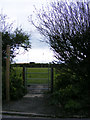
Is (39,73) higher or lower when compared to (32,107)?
higher

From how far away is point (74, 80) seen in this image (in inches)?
256

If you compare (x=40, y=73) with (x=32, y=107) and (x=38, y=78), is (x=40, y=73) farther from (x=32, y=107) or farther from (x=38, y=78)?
(x=32, y=107)

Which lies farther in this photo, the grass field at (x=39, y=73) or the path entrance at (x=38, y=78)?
the grass field at (x=39, y=73)

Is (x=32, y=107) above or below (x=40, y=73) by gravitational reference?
below

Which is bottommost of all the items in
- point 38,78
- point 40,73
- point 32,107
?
point 32,107

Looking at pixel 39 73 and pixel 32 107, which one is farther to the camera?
pixel 39 73

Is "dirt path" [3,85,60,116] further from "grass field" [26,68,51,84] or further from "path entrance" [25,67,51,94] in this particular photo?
"grass field" [26,68,51,84]

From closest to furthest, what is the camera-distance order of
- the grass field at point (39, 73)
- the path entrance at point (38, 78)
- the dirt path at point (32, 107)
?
the dirt path at point (32, 107), the path entrance at point (38, 78), the grass field at point (39, 73)

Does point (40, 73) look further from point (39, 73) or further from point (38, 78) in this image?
point (38, 78)

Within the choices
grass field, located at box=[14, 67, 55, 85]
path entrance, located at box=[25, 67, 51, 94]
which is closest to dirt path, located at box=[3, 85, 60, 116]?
path entrance, located at box=[25, 67, 51, 94]

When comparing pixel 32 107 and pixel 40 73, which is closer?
pixel 32 107

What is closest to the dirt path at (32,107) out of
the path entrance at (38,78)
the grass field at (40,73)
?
the path entrance at (38,78)

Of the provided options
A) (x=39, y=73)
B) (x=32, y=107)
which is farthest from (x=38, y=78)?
(x=32, y=107)

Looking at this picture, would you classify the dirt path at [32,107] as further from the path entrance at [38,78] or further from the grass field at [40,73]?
the grass field at [40,73]
